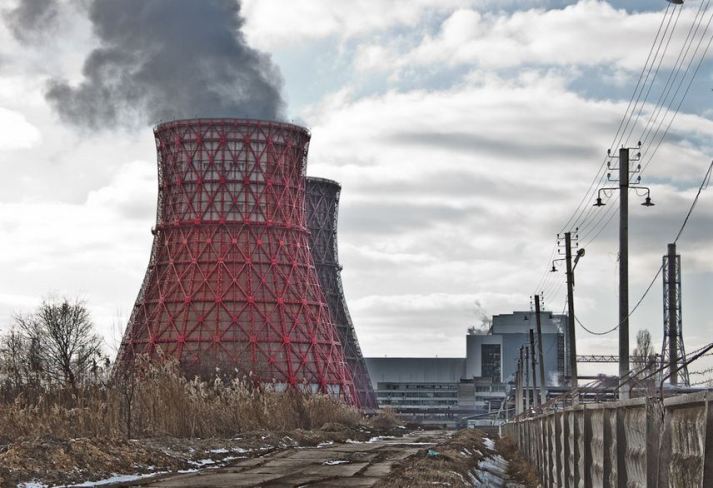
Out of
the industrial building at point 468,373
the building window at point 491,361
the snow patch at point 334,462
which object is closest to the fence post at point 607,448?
the snow patch at point 334,462

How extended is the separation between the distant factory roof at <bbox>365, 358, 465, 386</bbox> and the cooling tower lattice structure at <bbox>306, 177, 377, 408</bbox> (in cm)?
5702

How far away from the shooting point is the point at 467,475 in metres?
18.8

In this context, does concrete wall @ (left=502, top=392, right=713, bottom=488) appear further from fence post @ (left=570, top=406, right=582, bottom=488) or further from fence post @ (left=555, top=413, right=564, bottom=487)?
fence post @ (left=555, top=413, right=564, bottom=487)

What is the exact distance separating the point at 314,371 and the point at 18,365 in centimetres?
4114

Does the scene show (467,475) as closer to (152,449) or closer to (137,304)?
(152,449)

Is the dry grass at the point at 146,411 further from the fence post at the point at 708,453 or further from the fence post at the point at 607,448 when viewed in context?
the fence post at the point at 708,453

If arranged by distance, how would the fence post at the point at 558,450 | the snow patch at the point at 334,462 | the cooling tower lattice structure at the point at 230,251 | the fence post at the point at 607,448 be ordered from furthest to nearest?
the cooling tower lattice structure at the point at 230,251 < the snow patch at the point at 334,462 < the fence post at the point at 558,450 < the fence post at the point at 607,448

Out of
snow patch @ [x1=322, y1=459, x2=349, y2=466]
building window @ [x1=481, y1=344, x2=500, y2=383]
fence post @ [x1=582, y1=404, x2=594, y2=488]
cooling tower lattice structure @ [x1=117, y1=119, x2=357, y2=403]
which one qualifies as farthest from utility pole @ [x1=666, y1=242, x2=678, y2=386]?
building window @ [x1=481, y1=344, x2=500, y2=383]

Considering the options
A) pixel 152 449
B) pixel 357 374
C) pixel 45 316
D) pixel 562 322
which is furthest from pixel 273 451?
pixel 562 322

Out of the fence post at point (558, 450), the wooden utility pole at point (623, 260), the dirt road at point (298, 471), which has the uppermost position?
the wooden utility pole at point (623, 260)

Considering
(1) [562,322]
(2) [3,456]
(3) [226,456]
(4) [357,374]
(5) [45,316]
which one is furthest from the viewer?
(1) [562,322]

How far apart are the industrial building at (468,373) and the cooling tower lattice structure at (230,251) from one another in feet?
204

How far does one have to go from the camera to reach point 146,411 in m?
25.6

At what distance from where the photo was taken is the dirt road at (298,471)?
52.9 feet
